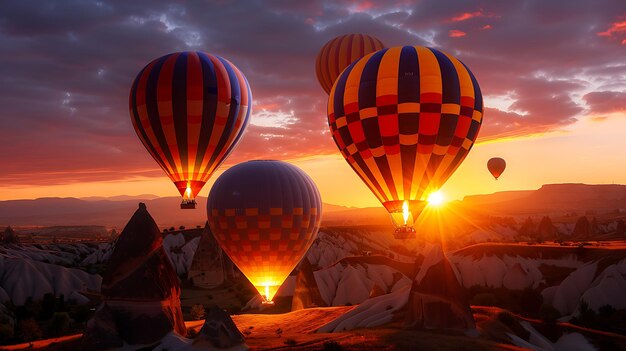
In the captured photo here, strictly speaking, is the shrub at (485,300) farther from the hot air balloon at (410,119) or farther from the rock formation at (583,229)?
the rock formation at (583,229)

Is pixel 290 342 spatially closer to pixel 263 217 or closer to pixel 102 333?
pixel 102 333

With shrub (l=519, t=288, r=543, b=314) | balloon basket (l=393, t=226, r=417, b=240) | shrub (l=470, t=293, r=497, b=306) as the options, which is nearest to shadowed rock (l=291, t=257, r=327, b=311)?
shrub (l=470, t=293, r=497, b=306)

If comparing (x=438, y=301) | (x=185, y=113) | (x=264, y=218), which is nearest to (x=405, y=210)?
(x=438, y=301)

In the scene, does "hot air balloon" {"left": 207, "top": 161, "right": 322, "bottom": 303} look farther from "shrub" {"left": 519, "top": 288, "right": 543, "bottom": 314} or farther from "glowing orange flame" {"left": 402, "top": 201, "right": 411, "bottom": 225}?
"shrub" {"left": 519, "top": 288, "right": 543, "bottom": 314}

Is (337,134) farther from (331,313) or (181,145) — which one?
(331,313)

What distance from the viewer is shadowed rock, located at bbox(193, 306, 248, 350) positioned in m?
22.5

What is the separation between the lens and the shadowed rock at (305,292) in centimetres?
4566

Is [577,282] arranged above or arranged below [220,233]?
below

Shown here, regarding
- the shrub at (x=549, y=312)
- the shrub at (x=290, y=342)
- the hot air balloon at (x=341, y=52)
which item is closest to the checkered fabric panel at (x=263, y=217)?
the shrub at (x=290, y=342)

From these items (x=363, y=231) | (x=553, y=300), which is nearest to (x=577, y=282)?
(x=553, y=300)

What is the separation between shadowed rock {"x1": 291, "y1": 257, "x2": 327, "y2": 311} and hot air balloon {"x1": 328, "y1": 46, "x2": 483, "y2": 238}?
20.5 metres

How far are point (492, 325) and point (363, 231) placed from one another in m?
106

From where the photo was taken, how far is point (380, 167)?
27641mm

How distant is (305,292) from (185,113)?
21439 mm
